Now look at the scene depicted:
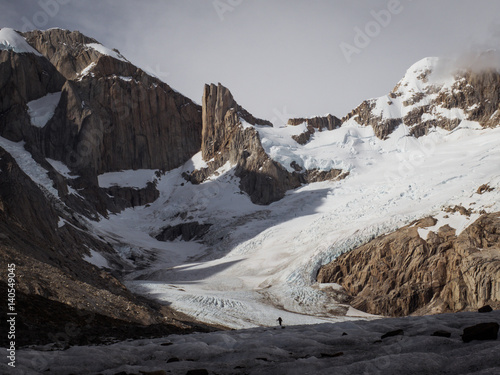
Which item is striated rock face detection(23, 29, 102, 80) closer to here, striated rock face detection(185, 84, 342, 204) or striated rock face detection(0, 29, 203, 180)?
striated rock face detection(0, 29, 203, 180)

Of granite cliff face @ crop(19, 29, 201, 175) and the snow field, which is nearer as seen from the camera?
the snow field

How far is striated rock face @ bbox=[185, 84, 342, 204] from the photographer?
115 meters

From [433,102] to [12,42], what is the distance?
121 metres

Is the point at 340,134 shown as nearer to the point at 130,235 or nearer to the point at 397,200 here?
the point at 397,200

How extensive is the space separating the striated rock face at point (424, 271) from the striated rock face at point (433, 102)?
232 ft

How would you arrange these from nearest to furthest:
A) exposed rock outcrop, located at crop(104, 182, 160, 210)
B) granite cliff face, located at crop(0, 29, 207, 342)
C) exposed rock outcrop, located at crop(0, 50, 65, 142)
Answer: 1. granite cliff face, located at crop(0, 29, 207, 342)
2. exposed rock outcrop, located at crop(0, 50, 65, 142)
3. exposed rock outcrop, located at crop(104, 182, 160, 210)

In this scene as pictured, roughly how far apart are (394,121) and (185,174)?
213 ft

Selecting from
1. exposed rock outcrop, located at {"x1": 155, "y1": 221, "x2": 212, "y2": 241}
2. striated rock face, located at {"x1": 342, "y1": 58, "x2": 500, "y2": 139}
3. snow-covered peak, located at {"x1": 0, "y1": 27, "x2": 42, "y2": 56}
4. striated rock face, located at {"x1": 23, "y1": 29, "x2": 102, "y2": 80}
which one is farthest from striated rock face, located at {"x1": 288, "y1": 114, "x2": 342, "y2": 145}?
snow-covered peak, located at {"x1": 0, "y1": 27, "x2": 42, "y2": 56}

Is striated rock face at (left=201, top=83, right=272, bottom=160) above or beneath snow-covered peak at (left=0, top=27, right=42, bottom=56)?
beneath

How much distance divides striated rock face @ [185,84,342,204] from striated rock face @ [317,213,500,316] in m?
53.5

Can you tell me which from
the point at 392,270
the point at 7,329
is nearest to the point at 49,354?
the point at 7,329

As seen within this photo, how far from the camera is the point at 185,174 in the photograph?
5295 inches

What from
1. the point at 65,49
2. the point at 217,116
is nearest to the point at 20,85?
the point at 65,49

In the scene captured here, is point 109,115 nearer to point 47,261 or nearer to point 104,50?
point 104,50
